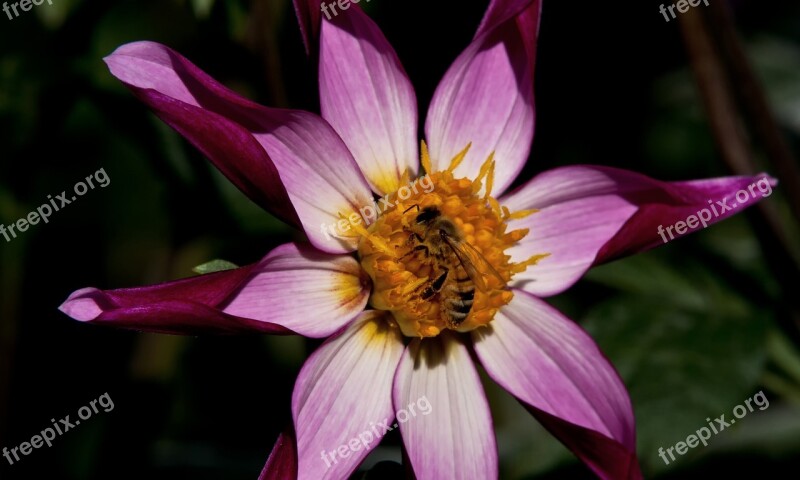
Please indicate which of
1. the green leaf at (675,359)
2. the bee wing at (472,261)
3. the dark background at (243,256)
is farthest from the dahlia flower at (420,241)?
the green leaf at (675,359)

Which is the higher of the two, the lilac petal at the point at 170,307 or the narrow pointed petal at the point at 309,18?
the narrow pointed petal at the point at 309,18

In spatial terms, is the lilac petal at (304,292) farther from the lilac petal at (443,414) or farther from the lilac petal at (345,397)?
the lilac petal at (443,414)

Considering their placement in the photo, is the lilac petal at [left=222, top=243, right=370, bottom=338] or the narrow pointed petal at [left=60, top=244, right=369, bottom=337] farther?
the lilac petal at [left=222, top=243, right=370, bottom=338]

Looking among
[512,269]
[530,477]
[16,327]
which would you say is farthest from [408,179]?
[16,327]

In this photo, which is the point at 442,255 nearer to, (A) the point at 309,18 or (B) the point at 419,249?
(B) the point at 419,249

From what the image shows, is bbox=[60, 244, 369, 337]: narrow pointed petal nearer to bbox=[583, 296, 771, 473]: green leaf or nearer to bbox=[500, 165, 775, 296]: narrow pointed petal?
bbox=[500, 165, 775, 296]: narrow pointed petal

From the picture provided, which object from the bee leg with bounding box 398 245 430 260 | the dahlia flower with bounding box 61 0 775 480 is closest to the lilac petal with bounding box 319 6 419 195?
the dahlia flower with bounding box 61 0 775 480

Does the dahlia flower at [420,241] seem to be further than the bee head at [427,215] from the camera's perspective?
No
